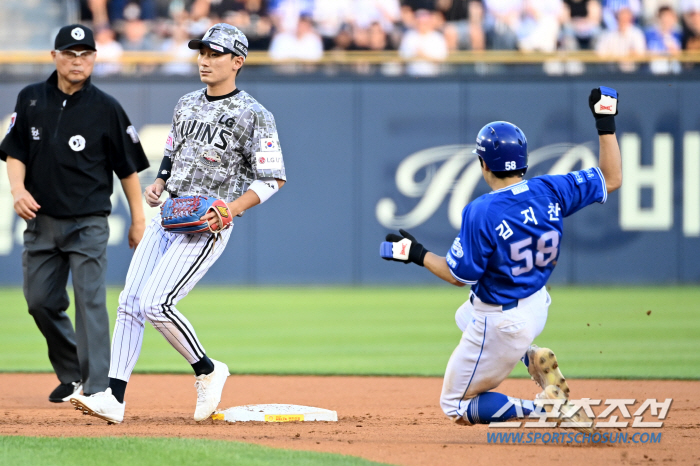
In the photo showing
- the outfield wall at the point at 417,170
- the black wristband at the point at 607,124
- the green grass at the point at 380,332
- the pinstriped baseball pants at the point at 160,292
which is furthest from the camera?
the outfield wall at the point at 417,170

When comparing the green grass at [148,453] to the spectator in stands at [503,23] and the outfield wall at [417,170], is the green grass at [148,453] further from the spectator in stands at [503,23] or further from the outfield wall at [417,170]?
the spectator in stands at [503,23]

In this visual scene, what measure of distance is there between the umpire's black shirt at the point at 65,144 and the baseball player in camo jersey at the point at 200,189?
0.79 m

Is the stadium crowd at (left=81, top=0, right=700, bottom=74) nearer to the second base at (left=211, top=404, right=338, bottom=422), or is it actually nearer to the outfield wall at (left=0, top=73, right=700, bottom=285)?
the outfield wall at (left=0, top=73, right=700, bottom=285)

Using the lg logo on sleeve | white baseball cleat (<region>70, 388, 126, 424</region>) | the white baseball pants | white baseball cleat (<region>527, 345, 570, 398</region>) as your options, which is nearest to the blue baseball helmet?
the white baseball pants

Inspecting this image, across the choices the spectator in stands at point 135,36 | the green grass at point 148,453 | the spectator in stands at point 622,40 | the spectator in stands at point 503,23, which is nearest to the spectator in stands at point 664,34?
the spectator in stands at point 622,40

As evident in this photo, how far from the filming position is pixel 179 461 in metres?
3.79

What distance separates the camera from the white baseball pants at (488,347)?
13.8ft

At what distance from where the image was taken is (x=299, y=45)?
1493cm

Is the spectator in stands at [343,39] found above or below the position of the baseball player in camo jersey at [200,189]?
above

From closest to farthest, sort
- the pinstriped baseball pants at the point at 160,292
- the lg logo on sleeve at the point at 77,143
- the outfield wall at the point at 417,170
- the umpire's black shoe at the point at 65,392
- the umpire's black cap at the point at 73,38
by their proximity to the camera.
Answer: the pinstriped baseball pants at the point at 160,292, the umpire's black cap at the point at 73,38, the lg logo on sleeve at the point at 77,143, the umpire's black shoe at the point at 65,392, the outfield wall at the point at 417,170

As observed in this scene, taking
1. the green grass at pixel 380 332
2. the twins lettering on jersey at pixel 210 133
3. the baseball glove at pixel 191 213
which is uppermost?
the twins lettering on jersey at pixel 210 133

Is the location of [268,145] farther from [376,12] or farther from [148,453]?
[376,12]

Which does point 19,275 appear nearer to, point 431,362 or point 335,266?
point 335,266

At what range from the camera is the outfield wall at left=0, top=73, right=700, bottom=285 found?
47.2 feet
